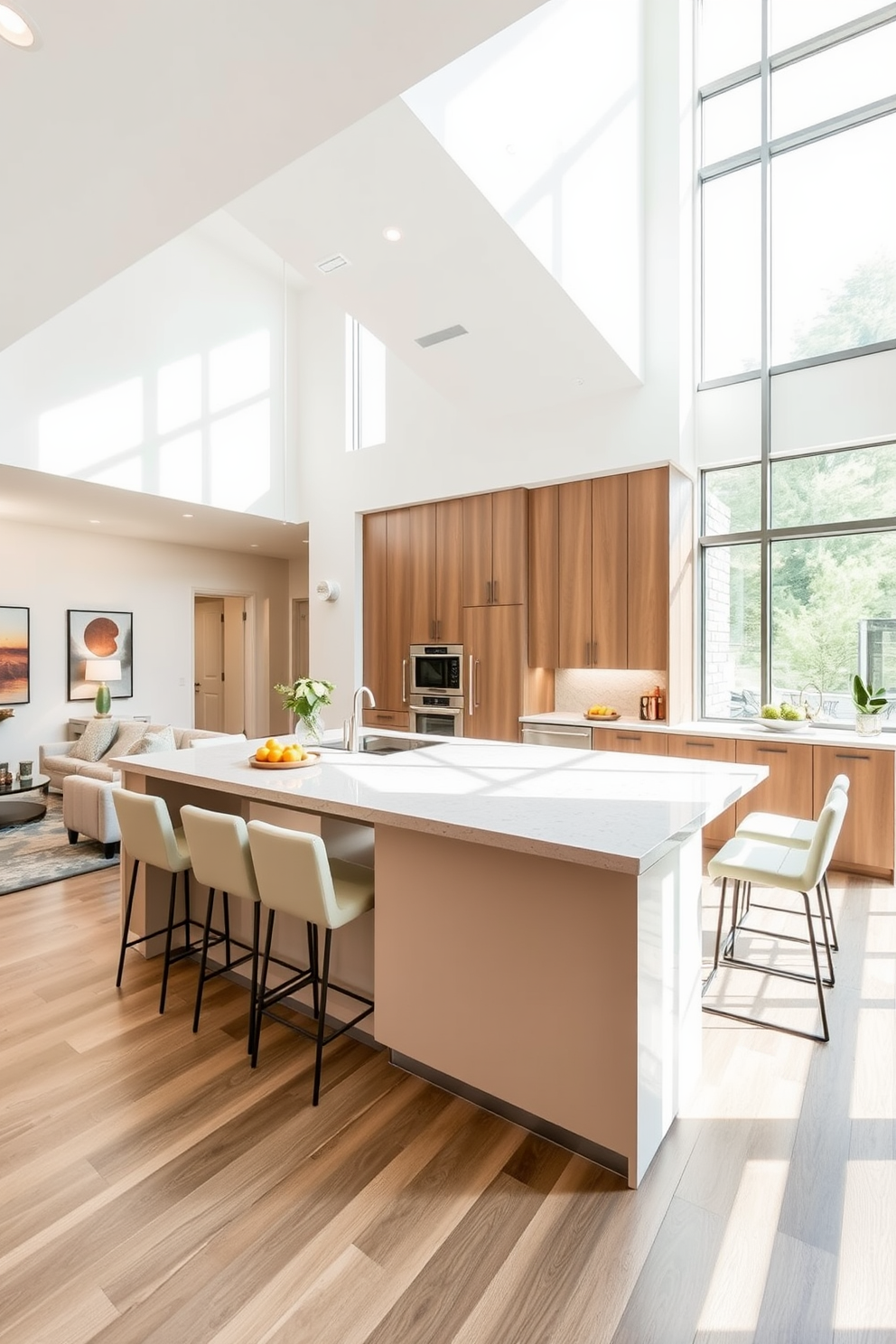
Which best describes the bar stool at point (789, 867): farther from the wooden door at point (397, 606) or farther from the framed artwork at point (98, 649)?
the framed artwork at point (98, 649)

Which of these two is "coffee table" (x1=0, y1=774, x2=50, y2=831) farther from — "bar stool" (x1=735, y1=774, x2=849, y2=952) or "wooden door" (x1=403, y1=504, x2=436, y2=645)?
"bar stool" (x1=735, y1=774, x2=849, y2=952)

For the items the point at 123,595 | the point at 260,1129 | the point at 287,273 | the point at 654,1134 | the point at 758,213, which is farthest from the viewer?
the point at 123,595

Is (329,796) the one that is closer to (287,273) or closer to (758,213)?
(758,213)

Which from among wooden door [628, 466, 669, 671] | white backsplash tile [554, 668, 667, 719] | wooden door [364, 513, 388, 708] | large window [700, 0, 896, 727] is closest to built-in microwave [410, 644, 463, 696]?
wooden door [364, 513, 388, 708]

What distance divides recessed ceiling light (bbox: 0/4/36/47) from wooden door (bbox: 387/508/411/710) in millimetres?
4574

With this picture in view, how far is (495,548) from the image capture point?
5559 mm

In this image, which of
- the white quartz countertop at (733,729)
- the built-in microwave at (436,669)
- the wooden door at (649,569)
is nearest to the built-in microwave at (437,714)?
the built-in microwave at (436,669)

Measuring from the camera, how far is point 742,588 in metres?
5.06

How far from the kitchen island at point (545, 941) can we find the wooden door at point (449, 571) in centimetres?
338

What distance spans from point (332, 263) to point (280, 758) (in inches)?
112

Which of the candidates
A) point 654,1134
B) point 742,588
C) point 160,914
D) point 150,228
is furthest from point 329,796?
point 742,588

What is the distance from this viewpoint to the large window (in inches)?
180

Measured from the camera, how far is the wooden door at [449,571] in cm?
576

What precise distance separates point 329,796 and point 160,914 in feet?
4.95
